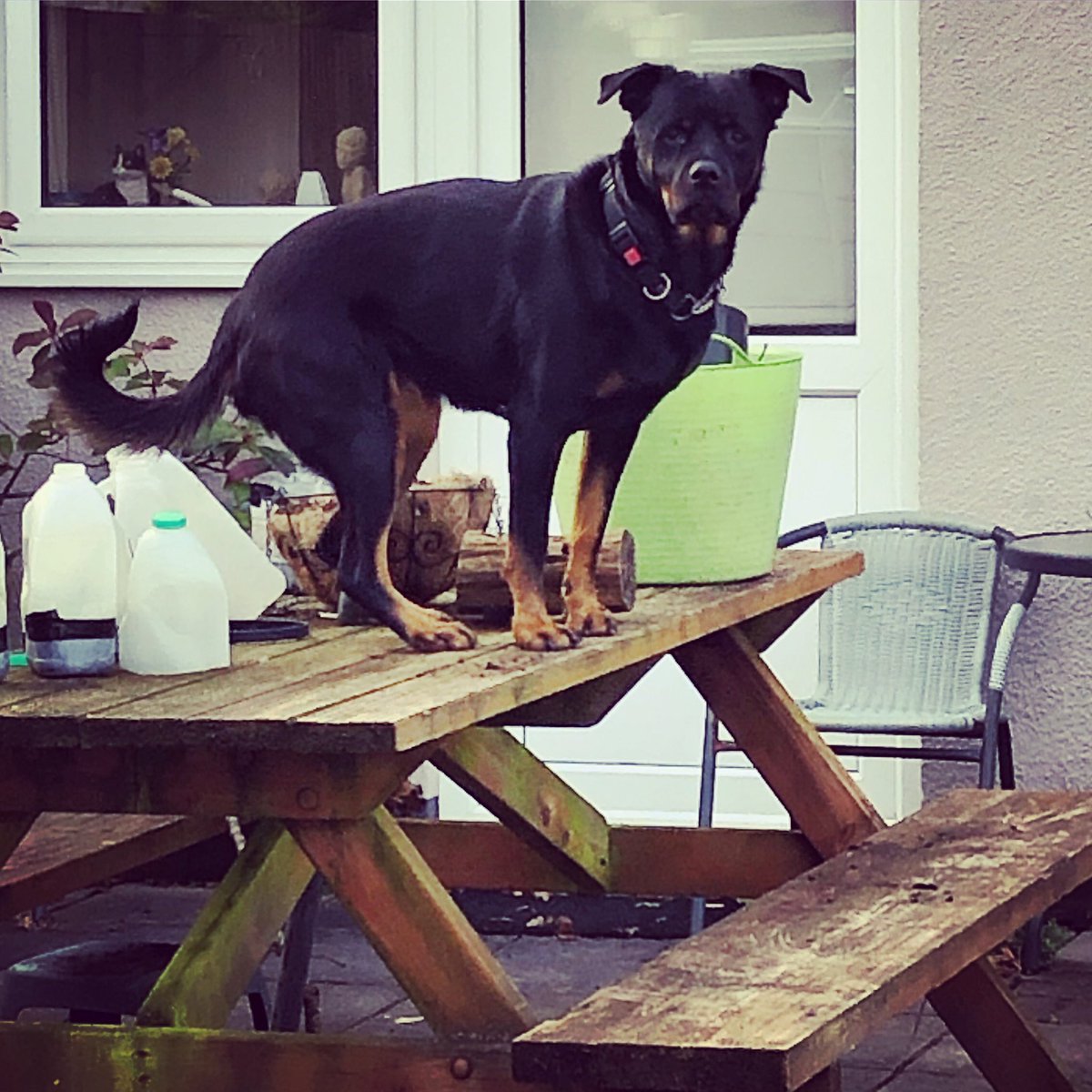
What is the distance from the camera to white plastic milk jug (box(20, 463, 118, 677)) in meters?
2.46

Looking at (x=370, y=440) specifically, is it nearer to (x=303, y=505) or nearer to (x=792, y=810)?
(x=303, y=505)

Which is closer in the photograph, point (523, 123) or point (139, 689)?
point (139, 689)

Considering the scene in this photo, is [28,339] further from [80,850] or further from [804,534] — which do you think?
[80,850]

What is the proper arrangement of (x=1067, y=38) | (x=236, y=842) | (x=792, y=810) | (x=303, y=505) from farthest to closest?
(x=1067, y=38) < (x=236, y=842) < (x=792, y=810) < (x=303, y=505)

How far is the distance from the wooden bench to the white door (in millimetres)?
1825

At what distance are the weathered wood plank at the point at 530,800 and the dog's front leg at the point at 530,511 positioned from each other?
215mm

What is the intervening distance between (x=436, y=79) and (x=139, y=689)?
3.25 meters

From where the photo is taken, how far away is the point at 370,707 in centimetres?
220

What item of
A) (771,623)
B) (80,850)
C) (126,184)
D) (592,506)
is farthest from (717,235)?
(126,184)

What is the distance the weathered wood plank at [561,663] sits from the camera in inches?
85.4

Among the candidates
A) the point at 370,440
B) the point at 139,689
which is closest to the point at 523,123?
the point at 370,440

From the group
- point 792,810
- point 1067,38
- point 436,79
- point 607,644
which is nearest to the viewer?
point 607,644

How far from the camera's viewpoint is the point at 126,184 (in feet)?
18.5

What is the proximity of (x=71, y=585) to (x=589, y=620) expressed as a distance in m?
0.62
